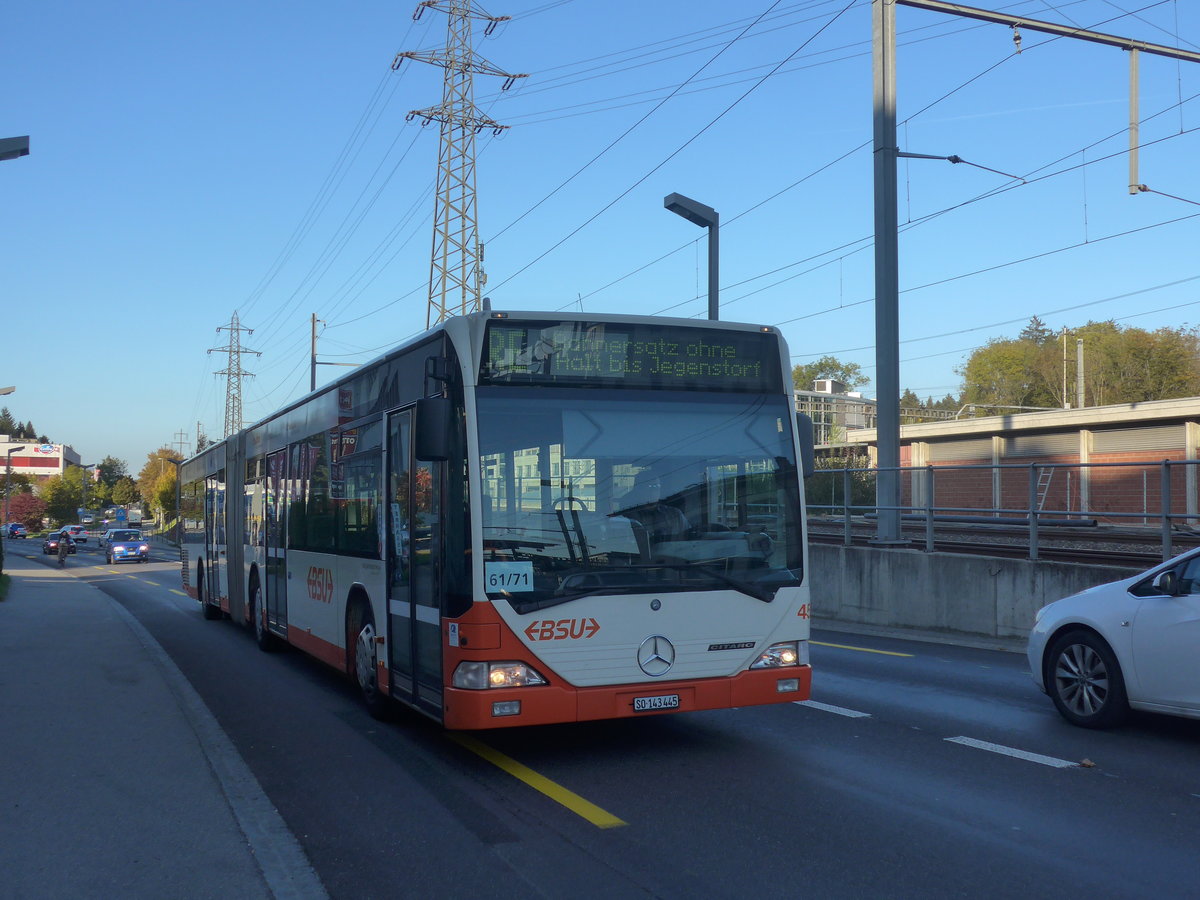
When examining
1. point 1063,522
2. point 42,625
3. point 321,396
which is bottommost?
point 42,625

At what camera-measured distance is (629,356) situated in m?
7.68

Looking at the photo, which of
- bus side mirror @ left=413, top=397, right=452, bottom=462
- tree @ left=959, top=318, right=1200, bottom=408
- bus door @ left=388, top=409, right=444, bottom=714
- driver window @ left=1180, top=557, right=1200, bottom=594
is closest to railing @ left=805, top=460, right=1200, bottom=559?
driver window @ left=1180, top=557, right=1200, bottom=594

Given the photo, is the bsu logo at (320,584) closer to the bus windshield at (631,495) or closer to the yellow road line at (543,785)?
the yellow road line at (543,785)

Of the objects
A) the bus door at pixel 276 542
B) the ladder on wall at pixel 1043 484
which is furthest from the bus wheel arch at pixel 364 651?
the ladder on wall at pixel 1043 484

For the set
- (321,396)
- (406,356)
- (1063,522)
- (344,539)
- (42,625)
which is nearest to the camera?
(406,356)

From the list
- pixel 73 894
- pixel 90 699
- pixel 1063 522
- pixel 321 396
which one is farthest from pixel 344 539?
pixel 1063 522

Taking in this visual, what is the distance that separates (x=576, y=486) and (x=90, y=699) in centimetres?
562

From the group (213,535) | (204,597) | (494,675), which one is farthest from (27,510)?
(494,675)

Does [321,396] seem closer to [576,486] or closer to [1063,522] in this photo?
[576,486]

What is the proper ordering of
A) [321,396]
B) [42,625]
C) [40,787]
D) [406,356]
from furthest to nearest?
[42,625]
[321,396]
[406,356]
[40,787]

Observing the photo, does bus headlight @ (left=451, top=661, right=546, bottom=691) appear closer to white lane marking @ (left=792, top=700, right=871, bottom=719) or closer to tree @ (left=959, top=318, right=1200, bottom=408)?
white lane marking @ (left=792, top=700, right=871, bottom=719)

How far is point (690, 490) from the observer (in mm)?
7418

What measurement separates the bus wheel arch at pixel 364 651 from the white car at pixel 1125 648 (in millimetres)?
5196

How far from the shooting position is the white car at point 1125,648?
297 inches
